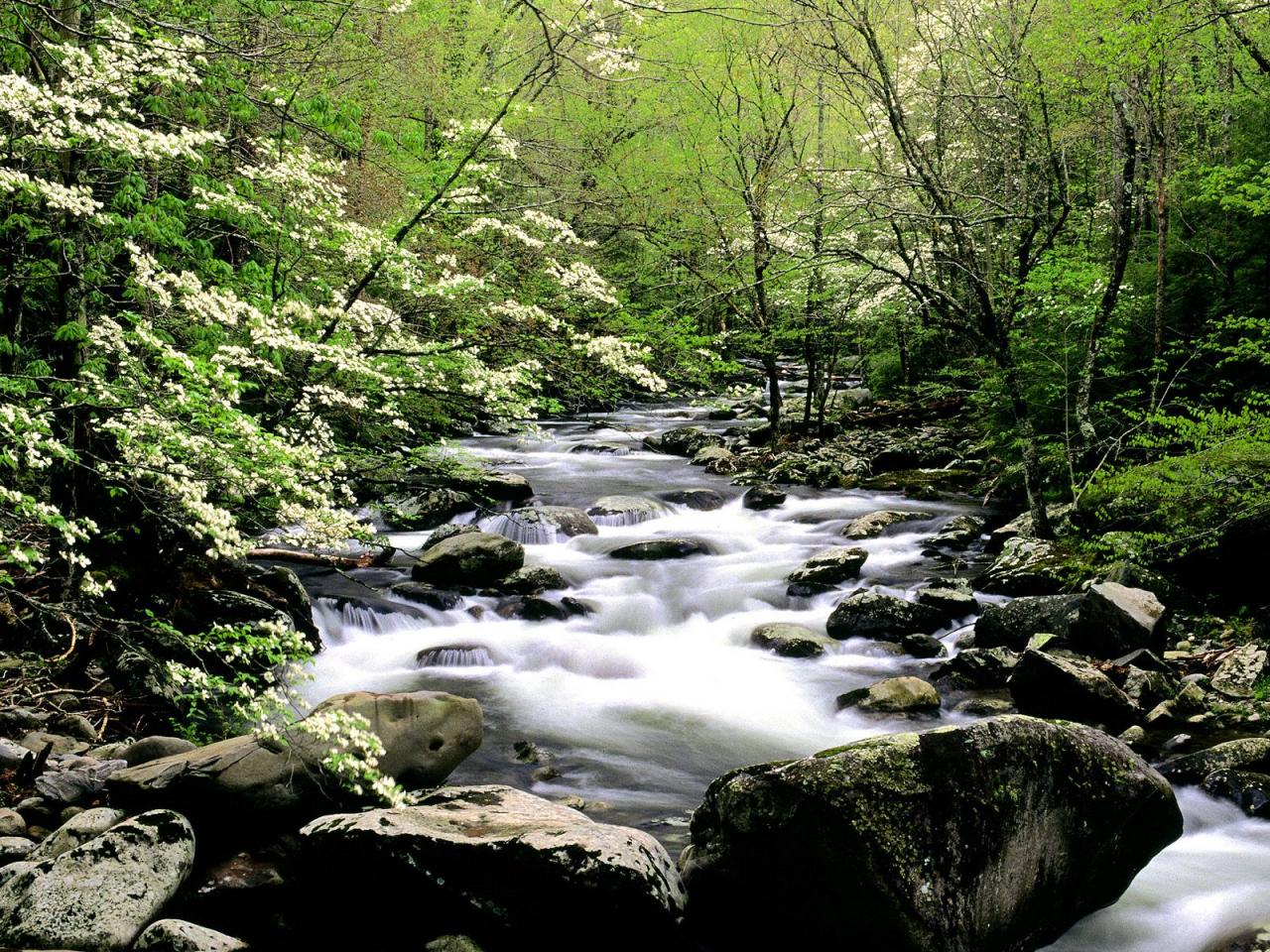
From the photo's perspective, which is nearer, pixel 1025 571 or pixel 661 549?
pixel 1025 571

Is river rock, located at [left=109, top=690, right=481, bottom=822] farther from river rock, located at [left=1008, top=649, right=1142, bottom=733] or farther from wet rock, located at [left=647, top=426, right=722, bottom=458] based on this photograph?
wet rock, located at [left=647, top=426, right=722, bottom=458]

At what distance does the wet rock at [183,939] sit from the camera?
435 cm

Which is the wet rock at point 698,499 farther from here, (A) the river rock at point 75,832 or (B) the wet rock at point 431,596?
(A) the river rock at point 75,832

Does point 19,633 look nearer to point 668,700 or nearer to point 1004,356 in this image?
point 668,700

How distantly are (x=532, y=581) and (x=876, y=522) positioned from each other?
587 cm

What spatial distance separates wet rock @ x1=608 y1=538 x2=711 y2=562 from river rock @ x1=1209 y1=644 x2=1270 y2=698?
704cm

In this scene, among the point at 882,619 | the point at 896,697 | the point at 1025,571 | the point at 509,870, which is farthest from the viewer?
the point at 1025,571

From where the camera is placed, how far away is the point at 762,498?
15797 millimetres

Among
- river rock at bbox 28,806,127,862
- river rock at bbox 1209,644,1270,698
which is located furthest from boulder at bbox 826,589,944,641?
river rock at bbox 28,806,127,862

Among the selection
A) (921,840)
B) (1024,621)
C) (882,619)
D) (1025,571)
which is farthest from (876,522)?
(921,840)

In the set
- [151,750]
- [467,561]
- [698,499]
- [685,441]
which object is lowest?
[151,750]

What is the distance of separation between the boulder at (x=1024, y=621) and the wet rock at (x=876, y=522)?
438 cm

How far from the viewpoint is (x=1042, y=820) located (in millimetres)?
4473

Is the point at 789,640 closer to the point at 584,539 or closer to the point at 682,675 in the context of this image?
the point at 682,675
